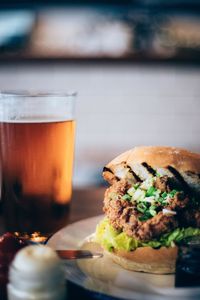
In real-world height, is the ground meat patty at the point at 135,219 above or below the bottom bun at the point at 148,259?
above

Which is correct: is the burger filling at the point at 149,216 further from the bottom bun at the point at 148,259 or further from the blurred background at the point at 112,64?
the blurred background at the point at 112,64

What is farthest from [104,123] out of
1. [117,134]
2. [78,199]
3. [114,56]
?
[78,199]

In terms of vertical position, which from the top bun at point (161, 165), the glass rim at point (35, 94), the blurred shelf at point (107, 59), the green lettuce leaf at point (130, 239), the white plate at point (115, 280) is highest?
the blurred shelf at point (107, 59)

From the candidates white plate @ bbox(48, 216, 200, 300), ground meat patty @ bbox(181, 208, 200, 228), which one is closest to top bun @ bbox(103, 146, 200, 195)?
ground meat patty @ bbox(181, 208, 200, 228)

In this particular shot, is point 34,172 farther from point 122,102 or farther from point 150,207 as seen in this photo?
point 122,102

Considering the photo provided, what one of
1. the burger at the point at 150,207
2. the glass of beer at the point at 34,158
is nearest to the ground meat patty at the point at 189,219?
the burger at the point at 150,207

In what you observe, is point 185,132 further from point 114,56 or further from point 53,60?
point 53,60

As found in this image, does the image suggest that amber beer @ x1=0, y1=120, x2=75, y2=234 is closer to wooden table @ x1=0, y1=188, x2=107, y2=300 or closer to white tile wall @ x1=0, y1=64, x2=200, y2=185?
wooden table @ x1=0, y1=188, x2=107, y2=300
